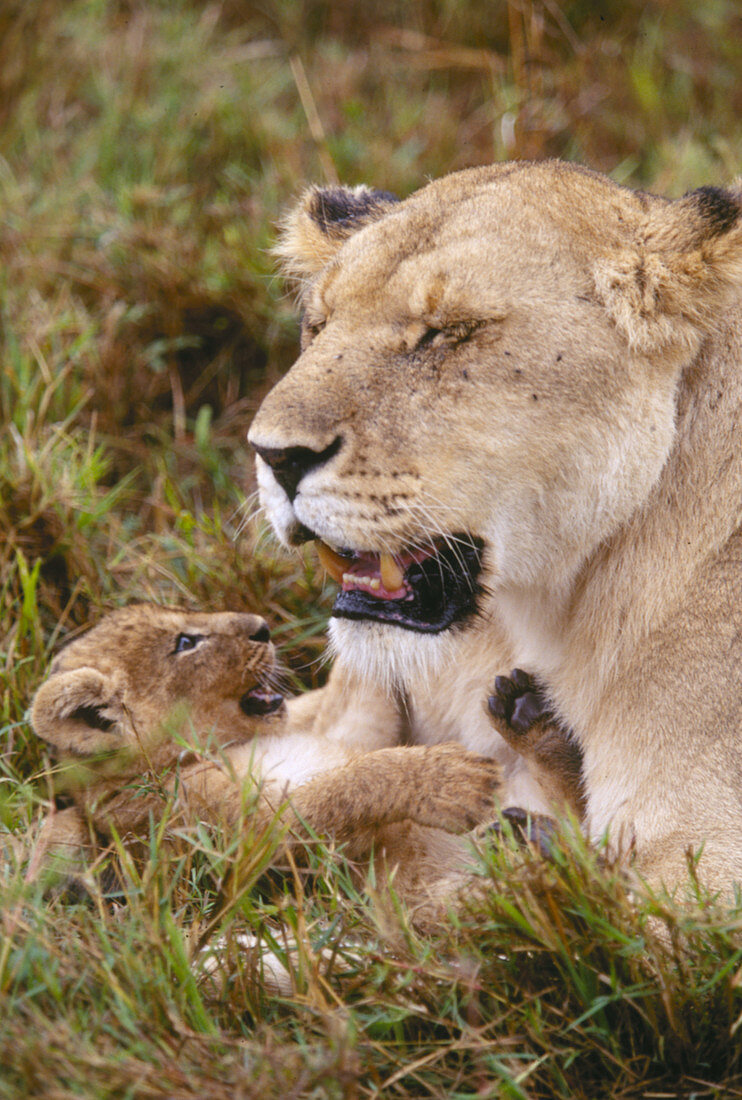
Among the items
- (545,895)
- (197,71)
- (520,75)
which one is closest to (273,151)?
(197,71)

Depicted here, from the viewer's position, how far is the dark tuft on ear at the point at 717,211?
2.20 metres

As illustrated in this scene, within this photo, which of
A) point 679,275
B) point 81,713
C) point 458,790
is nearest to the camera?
point 679,275

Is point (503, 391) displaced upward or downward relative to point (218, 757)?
upward

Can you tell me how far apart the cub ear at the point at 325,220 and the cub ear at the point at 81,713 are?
125cm

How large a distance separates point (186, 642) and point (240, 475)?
3.78 feet

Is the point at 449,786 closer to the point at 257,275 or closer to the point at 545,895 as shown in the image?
the point at 545,895

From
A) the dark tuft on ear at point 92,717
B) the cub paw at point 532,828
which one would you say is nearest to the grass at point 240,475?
the cub paw at point 532,828

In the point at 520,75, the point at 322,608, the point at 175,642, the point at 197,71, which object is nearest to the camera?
the point at 175,642

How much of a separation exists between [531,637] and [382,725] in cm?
65

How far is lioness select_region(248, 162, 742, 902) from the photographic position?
2.21m

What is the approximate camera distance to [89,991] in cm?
193

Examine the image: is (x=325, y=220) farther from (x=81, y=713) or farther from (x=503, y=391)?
(x=81, y=713)

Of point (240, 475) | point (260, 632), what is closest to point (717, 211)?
point (260, 632)

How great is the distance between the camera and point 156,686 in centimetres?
303
